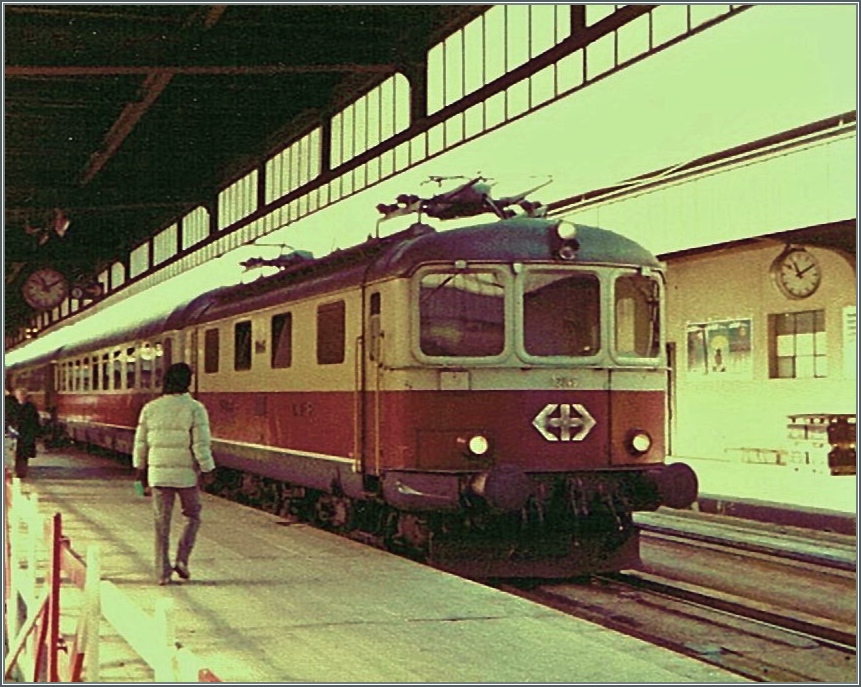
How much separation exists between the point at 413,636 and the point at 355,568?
2873 millimetres

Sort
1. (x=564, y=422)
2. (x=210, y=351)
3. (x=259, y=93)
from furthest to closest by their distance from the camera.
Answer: (x=210, y=351)
(x=259, y=93)
(x=564, y=422)

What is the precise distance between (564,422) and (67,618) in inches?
178

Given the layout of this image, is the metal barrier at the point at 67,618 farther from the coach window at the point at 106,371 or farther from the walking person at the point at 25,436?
the coach window at the point at 106,371

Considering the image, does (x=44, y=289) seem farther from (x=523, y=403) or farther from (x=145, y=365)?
(x=523, y=403)

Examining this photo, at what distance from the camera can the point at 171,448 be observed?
9961 mm

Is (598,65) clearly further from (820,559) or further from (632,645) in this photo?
(632,645)

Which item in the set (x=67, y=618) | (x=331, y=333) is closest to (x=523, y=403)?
(x=331, y=333)

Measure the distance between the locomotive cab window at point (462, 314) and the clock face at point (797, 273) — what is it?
9.08 metres

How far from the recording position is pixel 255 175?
26047 mm

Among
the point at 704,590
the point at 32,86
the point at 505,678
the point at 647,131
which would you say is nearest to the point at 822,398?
the point at 647,131

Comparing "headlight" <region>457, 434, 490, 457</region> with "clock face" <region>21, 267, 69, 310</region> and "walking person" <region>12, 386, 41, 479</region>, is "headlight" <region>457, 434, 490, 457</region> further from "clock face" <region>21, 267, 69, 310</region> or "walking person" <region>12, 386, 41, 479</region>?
"walking person" <region>12, 386, 41, 479</region>

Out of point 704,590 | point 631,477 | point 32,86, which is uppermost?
point 32,86

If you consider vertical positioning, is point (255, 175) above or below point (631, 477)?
above

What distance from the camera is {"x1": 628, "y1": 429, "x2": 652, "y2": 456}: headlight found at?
11.4 meters
